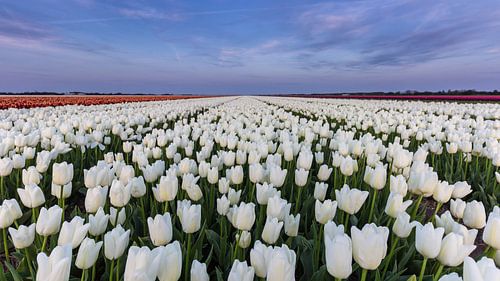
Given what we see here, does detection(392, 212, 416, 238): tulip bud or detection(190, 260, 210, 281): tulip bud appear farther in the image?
detection(392, 212, 416, 238): tulip bud

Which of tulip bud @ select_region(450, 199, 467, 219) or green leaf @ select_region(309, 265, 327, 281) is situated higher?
tulip bud @ select_region(450, 199, 467, 219)

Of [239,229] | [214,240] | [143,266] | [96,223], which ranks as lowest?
[214,240]

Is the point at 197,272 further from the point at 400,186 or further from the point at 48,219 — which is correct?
the point at 400,186

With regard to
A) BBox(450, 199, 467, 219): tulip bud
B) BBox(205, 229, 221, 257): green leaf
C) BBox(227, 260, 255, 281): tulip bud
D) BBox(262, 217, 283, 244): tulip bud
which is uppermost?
BBox(227, 260, 255, 281): tulip bud

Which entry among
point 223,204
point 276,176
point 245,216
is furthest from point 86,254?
point 276,176

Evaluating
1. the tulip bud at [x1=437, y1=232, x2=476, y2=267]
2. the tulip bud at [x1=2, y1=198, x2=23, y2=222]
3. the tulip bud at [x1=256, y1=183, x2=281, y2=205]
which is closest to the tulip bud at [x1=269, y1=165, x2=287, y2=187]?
the tulip bud at [x1=256, y1=183, x2=281, y2=205]

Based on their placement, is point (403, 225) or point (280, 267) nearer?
point (280, 267)

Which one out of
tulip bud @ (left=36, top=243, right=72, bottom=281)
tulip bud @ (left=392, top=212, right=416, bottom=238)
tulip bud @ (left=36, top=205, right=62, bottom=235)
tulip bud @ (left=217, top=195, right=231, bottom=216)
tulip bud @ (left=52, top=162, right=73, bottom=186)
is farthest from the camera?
tulip bud @ (left=52, top=162, right=73, bottom=186)

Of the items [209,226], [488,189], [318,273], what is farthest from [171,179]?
[488,189]

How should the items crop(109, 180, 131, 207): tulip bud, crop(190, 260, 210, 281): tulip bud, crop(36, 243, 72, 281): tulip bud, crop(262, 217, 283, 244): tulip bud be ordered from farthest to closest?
crop(109, 180, 131, 207): tulip bud → crop(262, 217, 283, 244): tulip bud → crop(190, 260, 210, 281): tulip bud → crop(36, 243, 72, 281): tulip bud

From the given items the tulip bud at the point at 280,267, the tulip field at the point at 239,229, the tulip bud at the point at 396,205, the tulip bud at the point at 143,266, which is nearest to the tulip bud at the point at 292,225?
the tulip field at the point at 239,229

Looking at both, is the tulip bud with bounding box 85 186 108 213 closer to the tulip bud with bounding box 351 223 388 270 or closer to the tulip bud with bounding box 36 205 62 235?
the tulip bud with bounding box 36 205 62 235

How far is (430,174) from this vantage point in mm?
2596

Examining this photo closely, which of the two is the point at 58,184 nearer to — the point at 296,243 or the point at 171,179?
the point at 171,179
